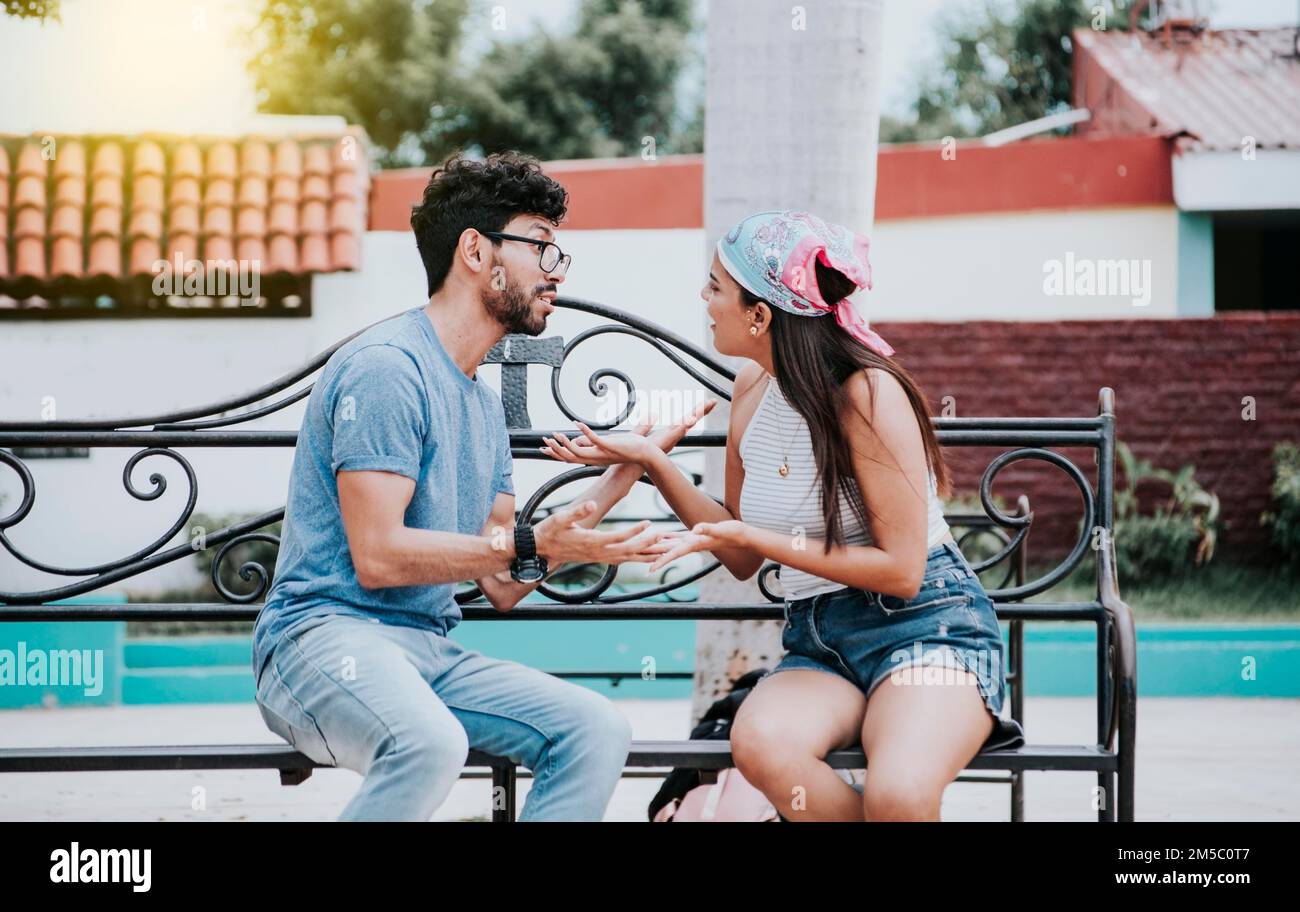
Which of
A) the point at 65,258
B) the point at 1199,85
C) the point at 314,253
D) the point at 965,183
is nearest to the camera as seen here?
the point at 65,258

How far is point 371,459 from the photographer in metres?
2.51

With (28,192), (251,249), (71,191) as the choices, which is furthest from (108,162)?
(251,249)

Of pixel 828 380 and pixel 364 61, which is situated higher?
pixel 364 61

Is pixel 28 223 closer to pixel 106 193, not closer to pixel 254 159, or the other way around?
pixel 106 193

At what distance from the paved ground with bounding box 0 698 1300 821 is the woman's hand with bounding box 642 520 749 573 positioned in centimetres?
199

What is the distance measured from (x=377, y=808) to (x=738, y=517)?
3.60 feet

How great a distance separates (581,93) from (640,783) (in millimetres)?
20105

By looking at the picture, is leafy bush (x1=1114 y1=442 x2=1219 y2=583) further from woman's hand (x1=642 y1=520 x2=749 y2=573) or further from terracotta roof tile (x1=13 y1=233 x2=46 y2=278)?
terracotta roof tile (x1=13 y1=233 x2=46 y2=278)

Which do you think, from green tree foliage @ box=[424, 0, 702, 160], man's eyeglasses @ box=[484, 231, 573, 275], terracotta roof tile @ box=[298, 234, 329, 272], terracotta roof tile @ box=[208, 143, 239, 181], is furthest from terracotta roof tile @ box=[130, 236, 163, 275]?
green tree foliage @ box=[424, 0, 702, 160]

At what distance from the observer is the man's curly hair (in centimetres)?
281

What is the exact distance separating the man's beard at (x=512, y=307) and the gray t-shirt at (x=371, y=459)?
0.14 metres

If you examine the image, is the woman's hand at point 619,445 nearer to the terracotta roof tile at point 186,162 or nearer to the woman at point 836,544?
the woman at point 836,544

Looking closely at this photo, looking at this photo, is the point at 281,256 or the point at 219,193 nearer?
the point at 281,256

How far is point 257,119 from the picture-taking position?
35.8 ft
